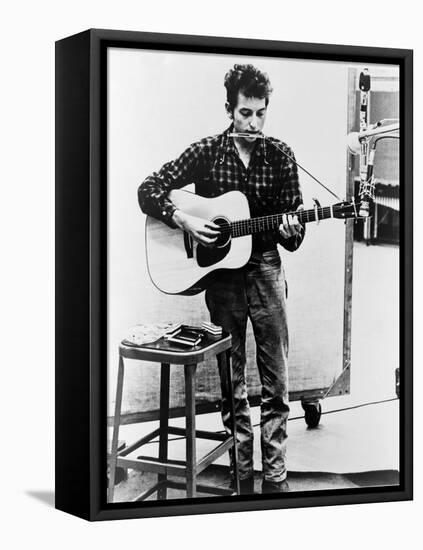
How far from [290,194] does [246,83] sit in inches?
23.5

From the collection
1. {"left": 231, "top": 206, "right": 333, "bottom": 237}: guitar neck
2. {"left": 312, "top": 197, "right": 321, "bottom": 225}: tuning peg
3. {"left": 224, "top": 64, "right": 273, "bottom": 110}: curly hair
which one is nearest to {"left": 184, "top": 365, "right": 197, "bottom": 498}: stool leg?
{"left": 231, "top": 206, "right": 333, "bottom": 237}: guitar neck

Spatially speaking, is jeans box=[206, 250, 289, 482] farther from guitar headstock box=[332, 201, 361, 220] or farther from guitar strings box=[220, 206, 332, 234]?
guitar headstock box=[332, 201, 361, 220]

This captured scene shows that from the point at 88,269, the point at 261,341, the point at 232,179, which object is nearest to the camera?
the point at 88,269

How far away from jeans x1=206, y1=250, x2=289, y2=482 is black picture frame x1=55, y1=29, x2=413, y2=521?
0.81 feet

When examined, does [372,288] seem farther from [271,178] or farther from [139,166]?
[139,166]

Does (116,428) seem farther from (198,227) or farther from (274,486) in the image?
(198,227)

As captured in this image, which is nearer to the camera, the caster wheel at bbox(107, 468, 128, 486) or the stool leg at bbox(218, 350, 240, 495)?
the caster wheel at bbox(107, 468, 128, 486)

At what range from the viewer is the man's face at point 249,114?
7227mm

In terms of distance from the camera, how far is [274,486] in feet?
24.2

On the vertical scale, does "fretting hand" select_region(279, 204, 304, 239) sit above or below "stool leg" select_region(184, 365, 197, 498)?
above

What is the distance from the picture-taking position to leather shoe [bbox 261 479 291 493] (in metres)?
7.36

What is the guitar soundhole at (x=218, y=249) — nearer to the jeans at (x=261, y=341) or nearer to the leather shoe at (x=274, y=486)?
the jeans at (x=261, y=341)

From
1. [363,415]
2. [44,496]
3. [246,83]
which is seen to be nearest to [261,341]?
[363,415]

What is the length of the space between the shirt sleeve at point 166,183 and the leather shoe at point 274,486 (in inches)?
54.9
